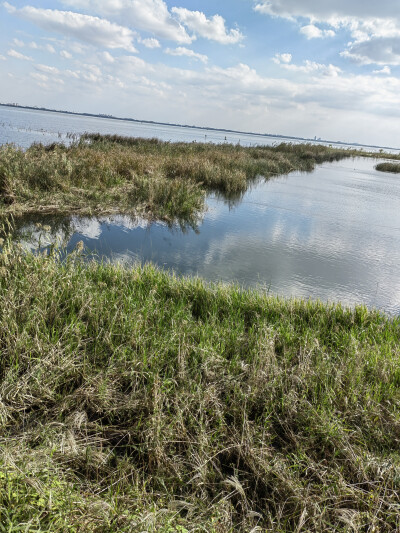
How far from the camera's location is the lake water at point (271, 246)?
7055 mm

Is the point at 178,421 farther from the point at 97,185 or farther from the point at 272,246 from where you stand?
the point at 97,185

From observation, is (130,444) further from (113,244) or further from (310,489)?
(113,244)

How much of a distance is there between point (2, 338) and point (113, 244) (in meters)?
5.22

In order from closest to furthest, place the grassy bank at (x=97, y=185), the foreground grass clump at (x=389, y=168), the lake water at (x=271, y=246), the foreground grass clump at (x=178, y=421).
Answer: the foreground grass clump at (x=178, y=421) → the lake water at (x=271, y=246) → the grassy bank at (x=97, y=185) → the foreground grass clump at (x=389, y=168)

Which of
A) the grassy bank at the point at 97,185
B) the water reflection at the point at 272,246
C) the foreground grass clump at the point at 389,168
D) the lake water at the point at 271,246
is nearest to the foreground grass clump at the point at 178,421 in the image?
the lake water at the point at 271,246

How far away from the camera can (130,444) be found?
2.83 metres

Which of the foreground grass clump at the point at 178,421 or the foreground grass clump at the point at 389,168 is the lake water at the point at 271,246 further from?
the foreground grass clump at the point at 389,168

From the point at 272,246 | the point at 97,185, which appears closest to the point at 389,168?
the point at 272,246

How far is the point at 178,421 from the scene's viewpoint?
283 centimetres

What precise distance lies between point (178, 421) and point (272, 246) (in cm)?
719

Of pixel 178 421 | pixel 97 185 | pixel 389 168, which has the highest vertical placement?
pixel 389 168

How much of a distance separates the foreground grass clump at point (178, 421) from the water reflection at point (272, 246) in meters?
2.48

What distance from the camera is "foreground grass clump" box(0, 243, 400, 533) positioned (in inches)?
87.8

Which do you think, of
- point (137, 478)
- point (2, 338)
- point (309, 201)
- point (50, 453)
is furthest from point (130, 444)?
point (309, 201)
